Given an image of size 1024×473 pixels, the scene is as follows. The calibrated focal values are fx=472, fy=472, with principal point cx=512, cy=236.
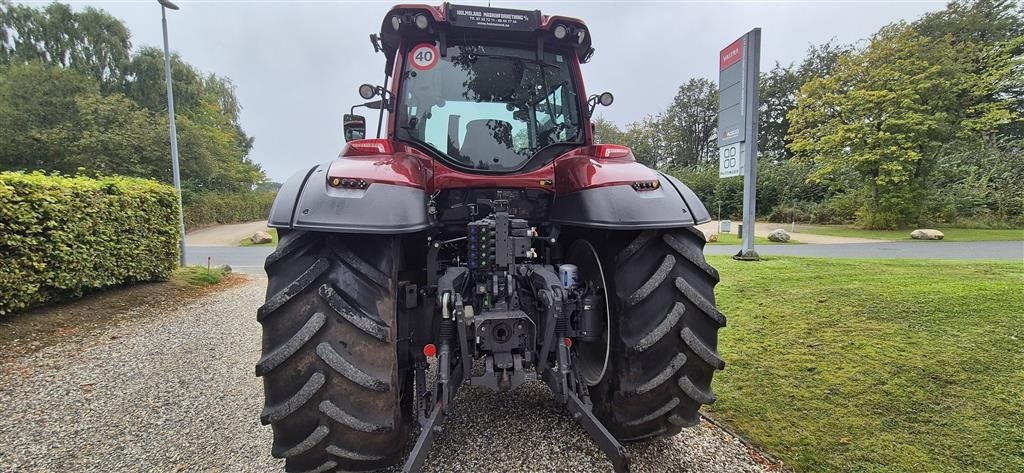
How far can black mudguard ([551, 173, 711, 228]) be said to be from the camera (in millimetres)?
2051

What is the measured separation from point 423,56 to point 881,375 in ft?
12.0

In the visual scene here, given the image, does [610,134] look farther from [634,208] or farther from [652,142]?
[634,208]

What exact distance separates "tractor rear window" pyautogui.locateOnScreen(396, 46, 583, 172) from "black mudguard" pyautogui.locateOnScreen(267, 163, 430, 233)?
0.69 meters

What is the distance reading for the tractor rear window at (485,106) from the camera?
8.60ft

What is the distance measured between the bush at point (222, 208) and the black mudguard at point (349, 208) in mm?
25900

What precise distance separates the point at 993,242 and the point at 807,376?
15955 mm

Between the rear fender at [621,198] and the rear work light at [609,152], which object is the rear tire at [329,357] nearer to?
the rear fender at [621,198]

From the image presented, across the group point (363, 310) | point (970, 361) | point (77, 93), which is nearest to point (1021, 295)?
point (970, 361)

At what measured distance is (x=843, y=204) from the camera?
22656 millimetres

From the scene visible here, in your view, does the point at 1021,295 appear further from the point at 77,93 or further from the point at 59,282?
the point at 77,93

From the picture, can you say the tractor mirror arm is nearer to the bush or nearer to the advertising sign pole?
the advertising sign pole

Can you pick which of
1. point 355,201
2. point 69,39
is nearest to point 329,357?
point 355,201

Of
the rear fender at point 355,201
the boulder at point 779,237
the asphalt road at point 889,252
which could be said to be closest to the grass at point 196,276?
the asphalt road at point 889,252

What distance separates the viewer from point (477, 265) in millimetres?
2117
